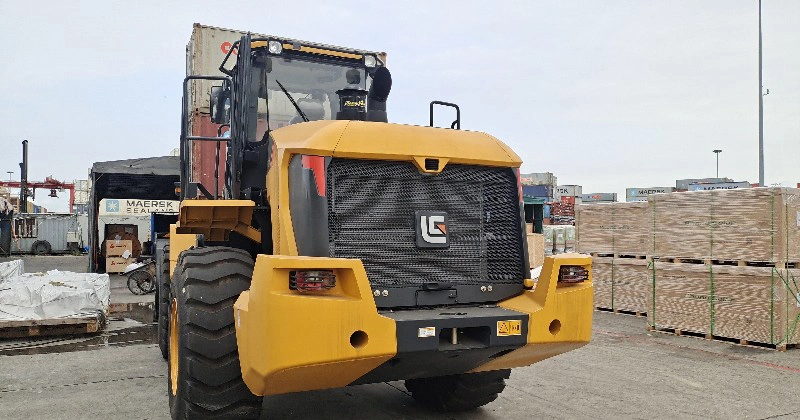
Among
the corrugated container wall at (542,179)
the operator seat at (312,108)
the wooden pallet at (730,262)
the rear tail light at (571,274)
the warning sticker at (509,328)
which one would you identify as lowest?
the warning sticker at (509,328)

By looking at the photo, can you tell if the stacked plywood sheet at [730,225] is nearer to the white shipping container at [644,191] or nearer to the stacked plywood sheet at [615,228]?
the stacked plywood sheet at [615,228]

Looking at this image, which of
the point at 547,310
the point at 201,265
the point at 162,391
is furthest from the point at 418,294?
the point at 162,391

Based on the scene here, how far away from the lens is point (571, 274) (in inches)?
175

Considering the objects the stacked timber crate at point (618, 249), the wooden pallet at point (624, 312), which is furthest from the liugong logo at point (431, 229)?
the wooden pallet at point (624, 312)

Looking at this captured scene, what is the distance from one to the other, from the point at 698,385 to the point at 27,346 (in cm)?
841

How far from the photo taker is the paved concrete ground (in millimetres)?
5586

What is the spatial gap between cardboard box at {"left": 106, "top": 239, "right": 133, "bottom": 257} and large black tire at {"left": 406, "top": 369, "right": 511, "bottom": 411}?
60.7 ft

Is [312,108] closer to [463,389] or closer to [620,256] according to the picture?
[463,389]

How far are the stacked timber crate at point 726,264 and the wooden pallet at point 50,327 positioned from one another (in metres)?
8.48

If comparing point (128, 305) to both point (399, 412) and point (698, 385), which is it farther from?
point (698, 385)

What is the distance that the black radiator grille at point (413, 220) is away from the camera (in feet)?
13.8

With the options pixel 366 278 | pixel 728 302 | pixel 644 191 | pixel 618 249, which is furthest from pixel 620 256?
pixel 644 191

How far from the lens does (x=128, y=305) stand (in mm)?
13289

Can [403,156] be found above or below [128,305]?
above
